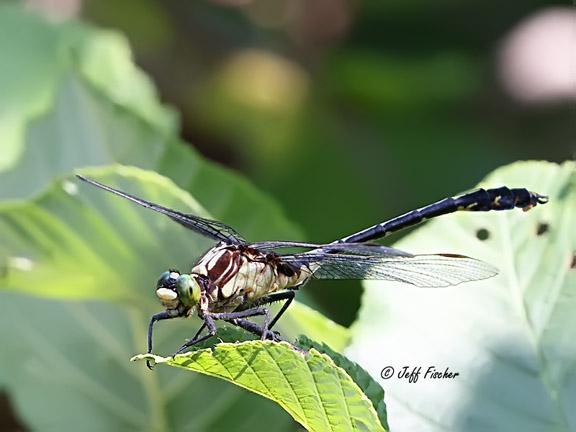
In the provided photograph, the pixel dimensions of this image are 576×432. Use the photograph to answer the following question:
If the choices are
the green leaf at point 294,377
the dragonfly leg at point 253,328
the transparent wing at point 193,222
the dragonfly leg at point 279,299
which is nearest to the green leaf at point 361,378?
the green leaf at point 294,377

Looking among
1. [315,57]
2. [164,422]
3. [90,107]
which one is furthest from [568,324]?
[315,57]

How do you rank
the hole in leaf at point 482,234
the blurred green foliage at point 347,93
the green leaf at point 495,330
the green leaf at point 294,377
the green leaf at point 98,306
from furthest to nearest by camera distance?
the blurred green foliage at point 347,93 < the green leaf at point 98,306 < the hole in leaf at point 482,234 < the green leaf at point 495,330 < the green leaf at point 294,377

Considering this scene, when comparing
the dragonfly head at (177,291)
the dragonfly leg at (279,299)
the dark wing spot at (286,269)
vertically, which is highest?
the dark wing spot at (286,269)

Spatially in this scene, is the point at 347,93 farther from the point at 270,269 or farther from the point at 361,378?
the point at 361,378

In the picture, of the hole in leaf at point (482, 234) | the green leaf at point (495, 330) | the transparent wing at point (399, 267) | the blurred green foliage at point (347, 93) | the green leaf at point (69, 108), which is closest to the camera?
the green leaf at point (495, 330)

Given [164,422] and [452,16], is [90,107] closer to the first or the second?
[164,422]

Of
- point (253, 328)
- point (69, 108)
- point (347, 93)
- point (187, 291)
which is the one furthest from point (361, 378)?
Result: point (347, 93)

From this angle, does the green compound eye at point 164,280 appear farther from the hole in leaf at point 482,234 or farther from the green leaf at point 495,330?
the hole in leaf at point 482,234
